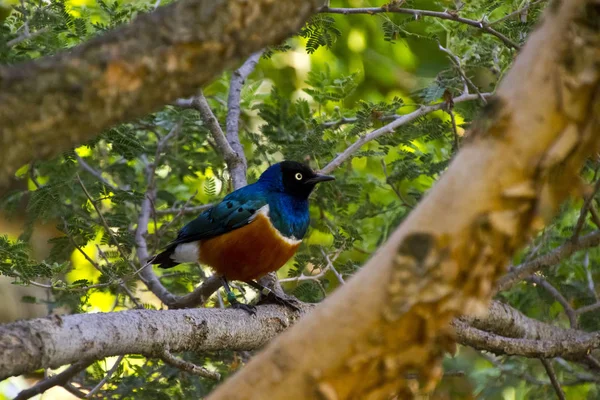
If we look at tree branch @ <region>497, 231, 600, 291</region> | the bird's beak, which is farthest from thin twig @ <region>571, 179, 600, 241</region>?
the bird's beak

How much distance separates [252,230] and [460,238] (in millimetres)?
3576

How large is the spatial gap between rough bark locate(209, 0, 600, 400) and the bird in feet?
10.5

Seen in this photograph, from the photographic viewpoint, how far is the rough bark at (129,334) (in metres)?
2.64

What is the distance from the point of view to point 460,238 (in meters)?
1.82

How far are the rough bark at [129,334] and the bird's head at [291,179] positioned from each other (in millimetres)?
1364

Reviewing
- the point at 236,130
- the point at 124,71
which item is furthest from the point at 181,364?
the point at 236,130

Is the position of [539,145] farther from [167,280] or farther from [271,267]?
[167,280]

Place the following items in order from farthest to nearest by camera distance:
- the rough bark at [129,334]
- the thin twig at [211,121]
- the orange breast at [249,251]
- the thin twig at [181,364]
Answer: the orange breast at [249,251] → the thin twig at [211,121] → the thin twig at [181,364] → the rough bark at [129,334]

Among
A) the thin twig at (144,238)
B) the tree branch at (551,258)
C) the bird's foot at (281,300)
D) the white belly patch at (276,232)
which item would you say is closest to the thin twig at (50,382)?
the thin twig at (144,238)

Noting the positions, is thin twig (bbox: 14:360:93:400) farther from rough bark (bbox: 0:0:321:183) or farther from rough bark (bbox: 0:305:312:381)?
rough bark (bbox: 0:0:321:183)

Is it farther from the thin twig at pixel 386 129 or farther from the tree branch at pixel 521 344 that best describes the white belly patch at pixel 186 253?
the tree branch at pixel 521 344

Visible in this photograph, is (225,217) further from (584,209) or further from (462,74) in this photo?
(584,209)

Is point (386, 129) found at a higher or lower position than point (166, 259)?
higher

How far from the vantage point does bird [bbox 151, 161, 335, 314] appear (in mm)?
5133
